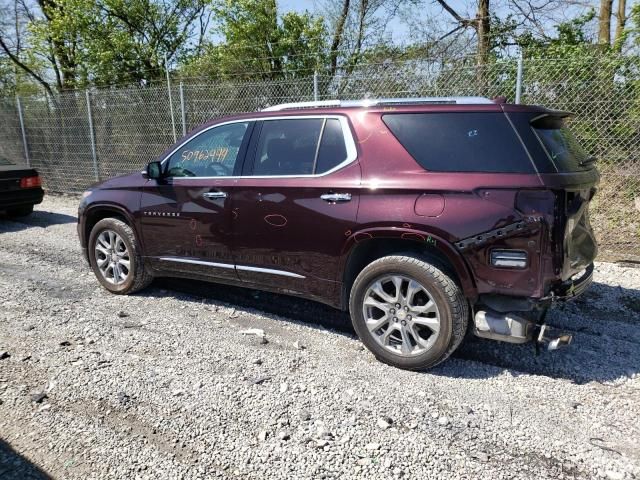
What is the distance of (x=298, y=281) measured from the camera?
3963 mm

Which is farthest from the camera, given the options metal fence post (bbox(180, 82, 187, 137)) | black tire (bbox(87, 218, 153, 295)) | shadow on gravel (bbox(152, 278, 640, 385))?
metal fence post (bbox(180, 82, 187, 137))

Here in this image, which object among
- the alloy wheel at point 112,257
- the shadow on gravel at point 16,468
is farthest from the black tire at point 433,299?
the alloy wheel at point 112,257

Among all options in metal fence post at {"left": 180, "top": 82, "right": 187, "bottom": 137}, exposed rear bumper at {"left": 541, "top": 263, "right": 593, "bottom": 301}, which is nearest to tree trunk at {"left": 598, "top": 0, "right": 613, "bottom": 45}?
metal fence post at {"left": 180, "top": 82, "right": 187, "bottom": 137}

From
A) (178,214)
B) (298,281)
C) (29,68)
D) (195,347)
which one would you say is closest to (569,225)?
(298,281)

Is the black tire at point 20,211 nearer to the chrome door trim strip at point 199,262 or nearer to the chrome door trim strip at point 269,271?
the chrome door trim strip at point 199,262

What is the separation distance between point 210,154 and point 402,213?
2.03m

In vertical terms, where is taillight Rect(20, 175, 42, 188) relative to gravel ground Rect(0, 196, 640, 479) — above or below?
above

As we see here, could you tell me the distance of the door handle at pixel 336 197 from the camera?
11.8 feet

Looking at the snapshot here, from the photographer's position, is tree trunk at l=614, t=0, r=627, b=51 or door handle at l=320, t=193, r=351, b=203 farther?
tree trunk at l=614, t=0, r=627, b=51

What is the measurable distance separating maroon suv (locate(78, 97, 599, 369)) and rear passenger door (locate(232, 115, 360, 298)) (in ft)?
0.04

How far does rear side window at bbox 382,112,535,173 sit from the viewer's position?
315cm

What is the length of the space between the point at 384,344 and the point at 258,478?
1.44 meters

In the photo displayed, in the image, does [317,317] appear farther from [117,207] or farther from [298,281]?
[117,207]

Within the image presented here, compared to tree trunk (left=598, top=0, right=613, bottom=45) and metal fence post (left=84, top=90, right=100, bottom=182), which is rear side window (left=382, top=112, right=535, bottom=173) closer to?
metal fence post (left=84, top=90, right=100, bottom=182)
